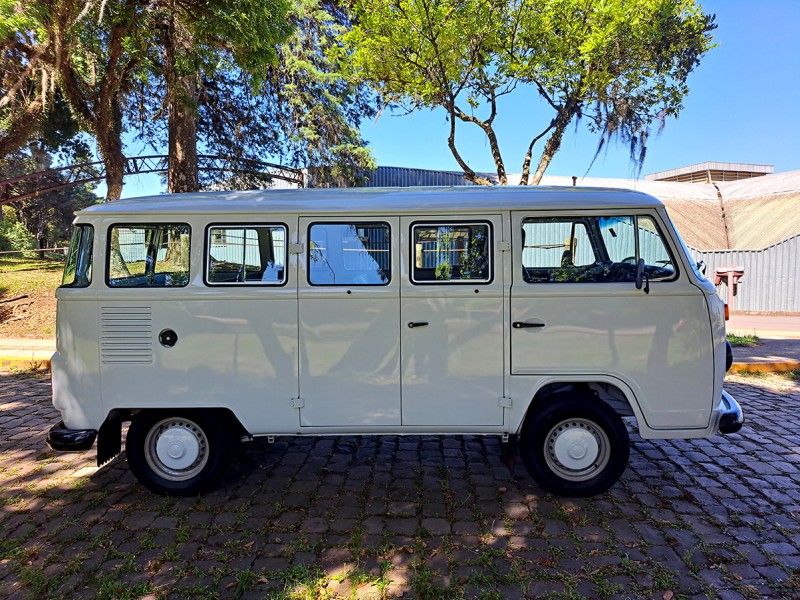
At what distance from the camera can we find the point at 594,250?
3945mm

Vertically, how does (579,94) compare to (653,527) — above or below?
above

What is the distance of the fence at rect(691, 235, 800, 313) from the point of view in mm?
15656

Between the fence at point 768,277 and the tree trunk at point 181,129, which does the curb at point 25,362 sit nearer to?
the tree trunk at point 181,129

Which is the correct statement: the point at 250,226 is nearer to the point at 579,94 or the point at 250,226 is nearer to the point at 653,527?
the point at 653,527

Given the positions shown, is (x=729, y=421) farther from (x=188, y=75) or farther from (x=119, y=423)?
(x=188, y=75)

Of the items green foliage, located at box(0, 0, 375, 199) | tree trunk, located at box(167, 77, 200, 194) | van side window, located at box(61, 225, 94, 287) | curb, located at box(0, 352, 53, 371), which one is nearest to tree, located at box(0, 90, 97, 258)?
green foliage, located at box(0, 0, 375, 199)

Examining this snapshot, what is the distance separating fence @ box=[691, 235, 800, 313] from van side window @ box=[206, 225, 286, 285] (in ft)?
52.3

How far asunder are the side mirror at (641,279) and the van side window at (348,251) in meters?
1.90

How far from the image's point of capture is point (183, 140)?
379 inches

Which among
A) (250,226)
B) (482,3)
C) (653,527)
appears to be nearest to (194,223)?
(250,226)

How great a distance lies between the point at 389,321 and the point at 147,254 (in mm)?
2006

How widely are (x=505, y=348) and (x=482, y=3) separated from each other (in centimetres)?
949

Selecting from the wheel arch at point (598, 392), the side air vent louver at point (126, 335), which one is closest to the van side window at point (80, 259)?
the side air vent louver at point (126, 335)

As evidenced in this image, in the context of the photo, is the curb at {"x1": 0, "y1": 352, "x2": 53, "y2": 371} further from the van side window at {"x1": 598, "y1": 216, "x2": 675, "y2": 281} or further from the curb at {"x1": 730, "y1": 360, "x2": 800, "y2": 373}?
the curb at {"x1": 730, "y1": 360, "x2": 800, "y2": 373}
